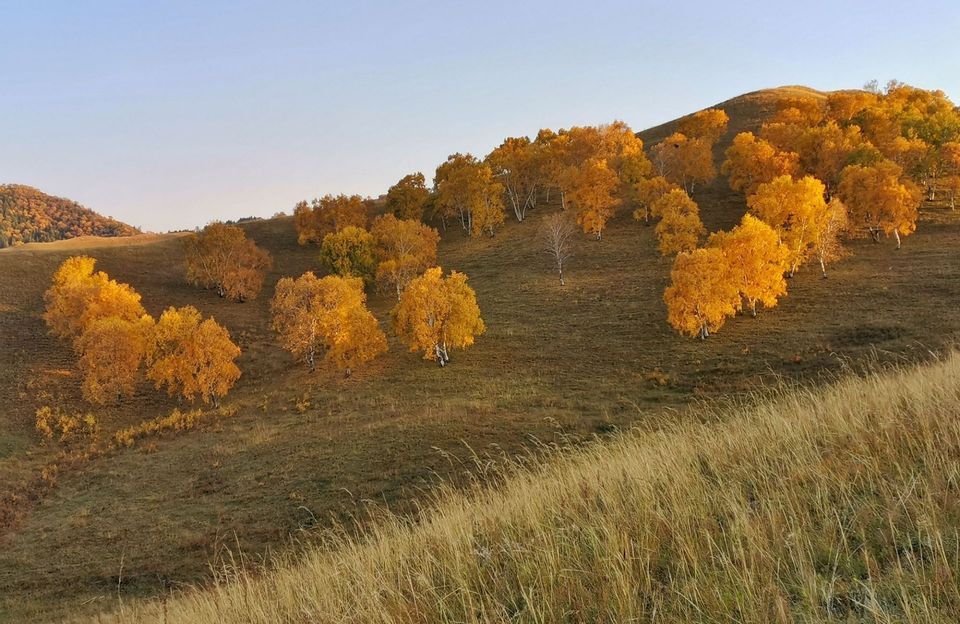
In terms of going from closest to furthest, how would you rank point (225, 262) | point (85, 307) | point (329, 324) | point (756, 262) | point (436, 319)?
point (756, 262), point (436, 319), point (329, 324), point (85, 307), point (225, 262)

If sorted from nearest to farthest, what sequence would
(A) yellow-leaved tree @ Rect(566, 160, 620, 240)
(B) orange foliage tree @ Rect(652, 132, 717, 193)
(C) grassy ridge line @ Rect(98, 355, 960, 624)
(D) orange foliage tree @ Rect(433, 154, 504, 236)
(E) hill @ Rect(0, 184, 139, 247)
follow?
1. (C) grassy ridge line @ Rect(98, 355, 960, 624)
2. (A) yellow-leaved tree @ Rect(566, 160, 620, 240)
3. (B) orange foliage tree @ Rect(652, 132, 717, 193)
4. (D) orange foliage tree @ Rect(433, 154, 504, 236)
5. (E) hill @ Rect(0, 184, 139, 247)

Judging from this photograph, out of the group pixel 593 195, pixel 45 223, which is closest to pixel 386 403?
pixel 593 195

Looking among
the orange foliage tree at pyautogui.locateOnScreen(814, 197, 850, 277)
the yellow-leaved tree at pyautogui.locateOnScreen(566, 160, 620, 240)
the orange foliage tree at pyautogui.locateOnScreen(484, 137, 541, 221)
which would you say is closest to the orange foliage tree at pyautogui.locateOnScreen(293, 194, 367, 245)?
the orange foliage tree at pyautogui.locateOnScreen(484, 137, 541, 221)

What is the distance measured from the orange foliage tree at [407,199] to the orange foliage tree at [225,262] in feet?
93.1

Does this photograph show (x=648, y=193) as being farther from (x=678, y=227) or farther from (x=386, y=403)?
(x=386, y=403)

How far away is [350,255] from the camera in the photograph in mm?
71188

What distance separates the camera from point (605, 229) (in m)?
75.9

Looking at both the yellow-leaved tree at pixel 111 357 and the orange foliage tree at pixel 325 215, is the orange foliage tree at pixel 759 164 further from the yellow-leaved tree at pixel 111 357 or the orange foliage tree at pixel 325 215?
the yellow-leaved tree at pixel 111 357

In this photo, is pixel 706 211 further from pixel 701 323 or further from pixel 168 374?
pixel 168 374

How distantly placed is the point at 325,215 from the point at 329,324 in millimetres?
50162

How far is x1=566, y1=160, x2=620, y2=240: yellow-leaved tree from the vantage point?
2881 inches

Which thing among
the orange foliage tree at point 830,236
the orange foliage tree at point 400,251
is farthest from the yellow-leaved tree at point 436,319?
the orange foliage tree at point 830,236

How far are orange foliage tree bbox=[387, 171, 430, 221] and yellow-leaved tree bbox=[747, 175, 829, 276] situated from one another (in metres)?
59.4

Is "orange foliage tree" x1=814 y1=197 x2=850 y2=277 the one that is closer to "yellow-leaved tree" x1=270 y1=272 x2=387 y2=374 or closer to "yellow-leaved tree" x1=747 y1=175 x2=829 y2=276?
"yellow-leaved tree" x1=747 y1=175 x2=829 y2=276
